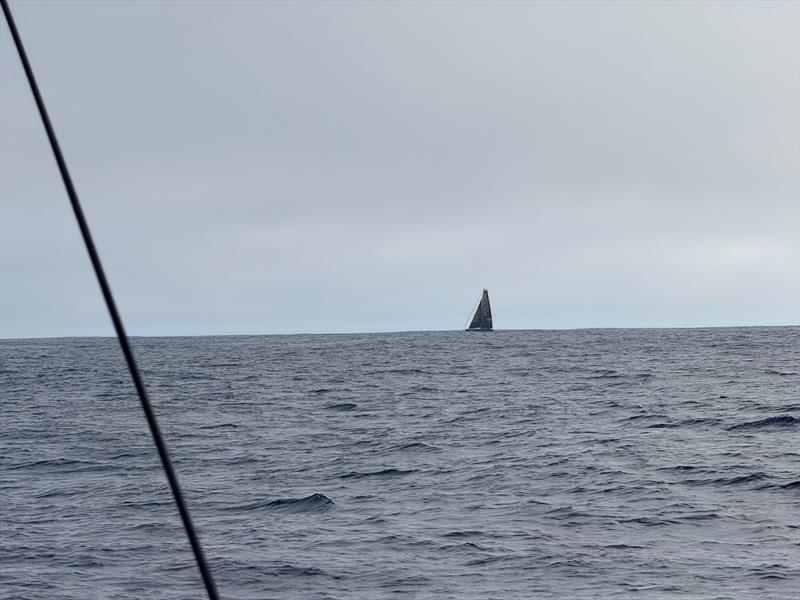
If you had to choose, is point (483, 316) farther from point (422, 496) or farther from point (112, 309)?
point (112, 309)

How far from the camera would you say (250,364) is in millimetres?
94812

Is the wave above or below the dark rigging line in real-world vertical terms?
below

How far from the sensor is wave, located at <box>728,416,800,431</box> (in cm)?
3412

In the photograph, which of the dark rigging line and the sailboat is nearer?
the dark rigging line

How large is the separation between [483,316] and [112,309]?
155m

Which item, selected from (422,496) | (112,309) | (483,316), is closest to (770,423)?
(422,496)

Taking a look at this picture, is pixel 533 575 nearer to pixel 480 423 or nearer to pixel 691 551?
pixel 691 551

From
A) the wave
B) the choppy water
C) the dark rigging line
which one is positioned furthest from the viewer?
the wave

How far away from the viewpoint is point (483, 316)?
516 feet

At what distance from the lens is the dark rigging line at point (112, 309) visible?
324 cm

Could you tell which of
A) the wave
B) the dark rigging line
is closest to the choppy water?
the wave

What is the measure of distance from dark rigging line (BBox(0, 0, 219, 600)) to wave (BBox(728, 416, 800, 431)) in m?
33.4

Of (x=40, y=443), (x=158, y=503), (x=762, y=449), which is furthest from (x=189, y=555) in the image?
(x=40, y=443)

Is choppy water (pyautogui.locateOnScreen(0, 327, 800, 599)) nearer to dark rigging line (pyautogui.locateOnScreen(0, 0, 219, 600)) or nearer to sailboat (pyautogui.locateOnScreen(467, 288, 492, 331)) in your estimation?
dark rigging line (pyautogui.locateOnScreen(0, 0, 219, 600))
